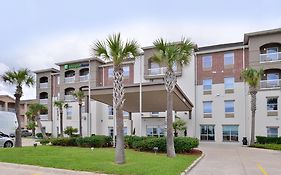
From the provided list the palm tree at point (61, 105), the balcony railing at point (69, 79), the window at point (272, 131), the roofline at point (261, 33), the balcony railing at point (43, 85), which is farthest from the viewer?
the balcony railing at point (43, 85)

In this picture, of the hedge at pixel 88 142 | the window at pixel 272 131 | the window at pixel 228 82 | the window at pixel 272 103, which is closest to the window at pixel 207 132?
the window at pixel 228 82

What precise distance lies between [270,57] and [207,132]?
1175 centimetres

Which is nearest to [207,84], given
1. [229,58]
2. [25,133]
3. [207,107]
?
[207,107]

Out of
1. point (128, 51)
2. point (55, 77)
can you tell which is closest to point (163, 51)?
point (128, 51)

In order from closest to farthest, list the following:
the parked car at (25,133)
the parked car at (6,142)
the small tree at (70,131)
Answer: the parked car at (6,142) → the small tree at (70,131) → the parked car at (25,133)

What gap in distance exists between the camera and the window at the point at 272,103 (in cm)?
3528

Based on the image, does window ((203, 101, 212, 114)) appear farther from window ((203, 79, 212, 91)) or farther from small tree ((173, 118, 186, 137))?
small tree ((173, 118, 186, 137))

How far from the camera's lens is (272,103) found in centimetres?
3547

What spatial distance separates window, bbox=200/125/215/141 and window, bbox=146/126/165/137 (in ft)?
18.5

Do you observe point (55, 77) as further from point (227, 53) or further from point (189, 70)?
point (227, 53)

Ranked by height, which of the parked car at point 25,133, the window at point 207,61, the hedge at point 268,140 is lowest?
the parked car at point 25,133

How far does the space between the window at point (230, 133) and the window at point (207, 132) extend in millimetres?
1378

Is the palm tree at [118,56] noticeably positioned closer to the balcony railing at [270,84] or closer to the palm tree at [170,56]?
the palm tree at [170,56]

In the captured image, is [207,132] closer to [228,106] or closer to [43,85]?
[228,106]
